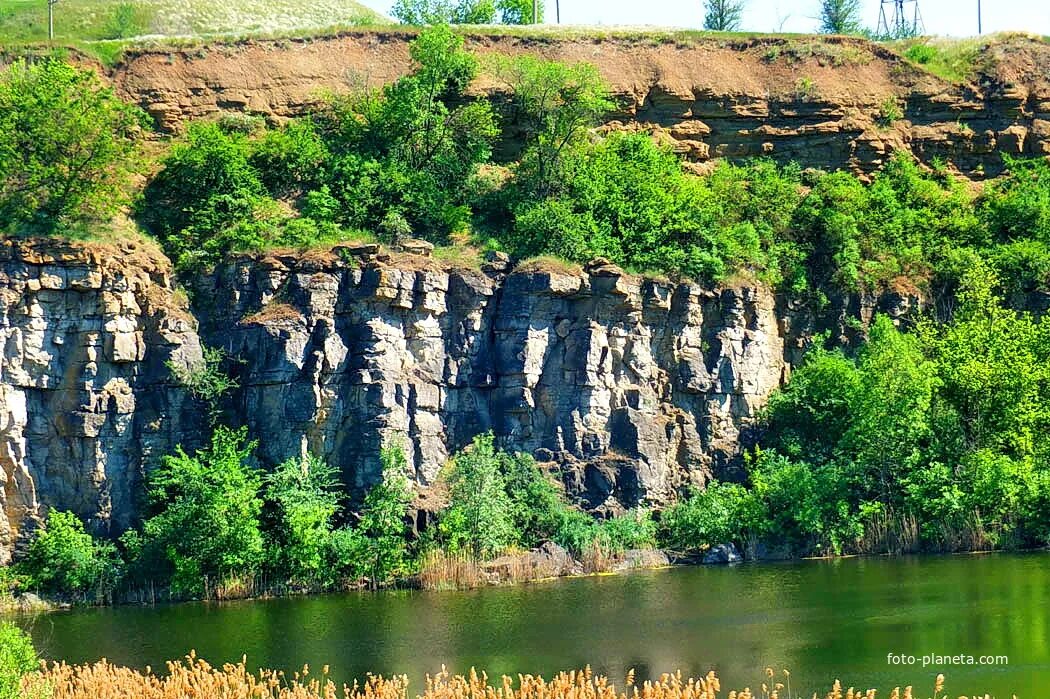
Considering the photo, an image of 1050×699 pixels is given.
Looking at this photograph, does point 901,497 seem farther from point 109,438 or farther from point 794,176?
point 109,438

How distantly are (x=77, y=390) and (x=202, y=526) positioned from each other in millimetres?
6232

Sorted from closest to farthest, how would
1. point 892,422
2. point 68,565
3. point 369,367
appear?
1. point 68,565
2. point 369,367
3. point 892,422

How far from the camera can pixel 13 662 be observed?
19.8m

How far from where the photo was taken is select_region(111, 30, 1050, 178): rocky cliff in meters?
56.0

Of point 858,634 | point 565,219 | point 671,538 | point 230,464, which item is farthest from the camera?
point 565,219

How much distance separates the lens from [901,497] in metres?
42.4

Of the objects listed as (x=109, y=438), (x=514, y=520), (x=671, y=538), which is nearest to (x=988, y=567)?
(x=671, y=538)

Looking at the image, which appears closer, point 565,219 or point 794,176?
point 565,219

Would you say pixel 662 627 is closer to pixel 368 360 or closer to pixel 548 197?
pixel 368 360

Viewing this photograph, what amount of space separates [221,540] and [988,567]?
68.9ft

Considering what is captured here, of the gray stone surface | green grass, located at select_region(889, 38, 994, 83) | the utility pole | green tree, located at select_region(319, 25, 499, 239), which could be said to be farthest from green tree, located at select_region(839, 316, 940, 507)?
the utility pole

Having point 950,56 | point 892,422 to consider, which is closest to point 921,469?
point 892,422

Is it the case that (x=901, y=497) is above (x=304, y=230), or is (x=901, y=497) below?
below

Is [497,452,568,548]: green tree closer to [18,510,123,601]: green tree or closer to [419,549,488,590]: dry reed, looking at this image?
[419,549,488,590]: dry reed
